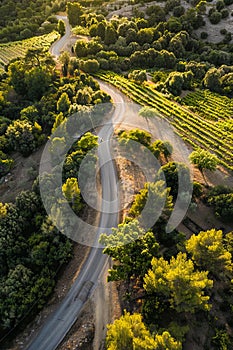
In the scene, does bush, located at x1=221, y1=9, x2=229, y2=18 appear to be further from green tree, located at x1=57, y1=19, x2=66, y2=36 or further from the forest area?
green tree, located at x1=57, y1=19, x2=66, y2=36

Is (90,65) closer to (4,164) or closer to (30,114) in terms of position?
(30,114)

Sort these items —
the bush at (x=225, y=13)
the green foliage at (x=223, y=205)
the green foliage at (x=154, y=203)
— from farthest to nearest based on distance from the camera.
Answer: the bush at (x=225, y=13)
the green foliage at (x=223, y=205)
the green foliage at (x=154, y=203)

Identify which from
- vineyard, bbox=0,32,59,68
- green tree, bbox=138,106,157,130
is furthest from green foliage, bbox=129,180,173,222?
vineyard, bbox=0,32,59,68

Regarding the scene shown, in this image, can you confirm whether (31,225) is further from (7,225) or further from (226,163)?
(226,163)

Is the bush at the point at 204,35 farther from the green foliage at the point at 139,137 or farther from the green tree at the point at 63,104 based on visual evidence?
the green foliage at the point at 139,137

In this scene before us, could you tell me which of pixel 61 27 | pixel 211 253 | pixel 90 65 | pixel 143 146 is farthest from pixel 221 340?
pixel 61 27

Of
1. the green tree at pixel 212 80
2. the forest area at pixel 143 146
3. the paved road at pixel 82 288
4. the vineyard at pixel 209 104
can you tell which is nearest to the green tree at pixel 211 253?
the forest area at pixel 143 146
